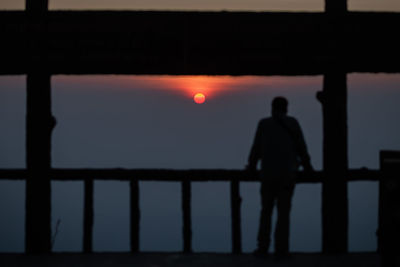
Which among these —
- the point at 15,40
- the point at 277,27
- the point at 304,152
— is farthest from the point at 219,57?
the point at 15,40

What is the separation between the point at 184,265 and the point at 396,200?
7.41 ft

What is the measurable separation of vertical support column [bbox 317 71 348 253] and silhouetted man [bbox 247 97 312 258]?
0.44 metres

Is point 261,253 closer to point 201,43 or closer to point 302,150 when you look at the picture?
point 302,150

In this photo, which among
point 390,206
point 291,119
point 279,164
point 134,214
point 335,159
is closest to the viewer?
point 390,206

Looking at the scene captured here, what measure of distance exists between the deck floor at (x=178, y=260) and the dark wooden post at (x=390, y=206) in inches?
42.2

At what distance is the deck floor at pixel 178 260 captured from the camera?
6.38m

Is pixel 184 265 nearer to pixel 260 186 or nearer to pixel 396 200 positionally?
pixel 260 186

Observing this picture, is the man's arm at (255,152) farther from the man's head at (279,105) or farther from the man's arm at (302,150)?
the man's arm at (302,150)

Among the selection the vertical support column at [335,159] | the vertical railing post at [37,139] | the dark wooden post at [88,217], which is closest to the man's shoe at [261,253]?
the vertical support column at [335,159]

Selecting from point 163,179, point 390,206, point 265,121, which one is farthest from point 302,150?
point 163,179

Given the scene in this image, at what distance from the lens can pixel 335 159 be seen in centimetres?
694

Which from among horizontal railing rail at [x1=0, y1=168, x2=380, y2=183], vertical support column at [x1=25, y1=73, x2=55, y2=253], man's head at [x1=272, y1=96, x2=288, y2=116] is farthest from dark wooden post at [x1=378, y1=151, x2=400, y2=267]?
vertical support column at [x1=25, y1=73, x2=55, y2=253]

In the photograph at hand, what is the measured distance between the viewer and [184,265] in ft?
20.7

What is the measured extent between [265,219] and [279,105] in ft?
3.99
